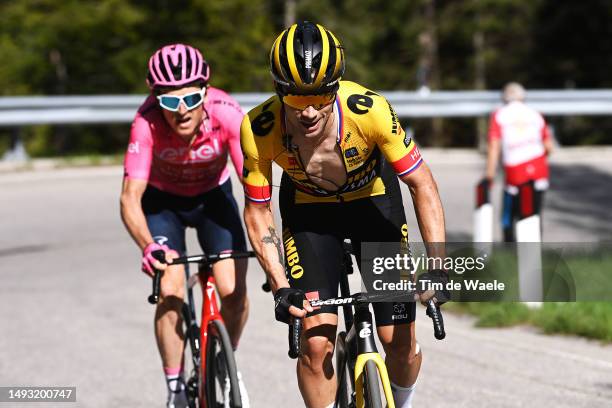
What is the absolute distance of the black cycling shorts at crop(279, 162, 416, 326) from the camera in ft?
15.9

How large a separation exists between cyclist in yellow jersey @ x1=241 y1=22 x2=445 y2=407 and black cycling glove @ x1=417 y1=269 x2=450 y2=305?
255 mm

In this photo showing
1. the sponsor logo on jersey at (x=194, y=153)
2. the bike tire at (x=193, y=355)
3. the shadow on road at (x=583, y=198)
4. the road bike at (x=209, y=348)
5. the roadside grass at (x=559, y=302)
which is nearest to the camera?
the road bike at (x=209, y=348)

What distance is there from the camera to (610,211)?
1391 centimetres

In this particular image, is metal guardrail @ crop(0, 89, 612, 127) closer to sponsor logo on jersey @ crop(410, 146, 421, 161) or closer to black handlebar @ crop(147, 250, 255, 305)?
black handlebar @ crop(147, 250, 255, 305)

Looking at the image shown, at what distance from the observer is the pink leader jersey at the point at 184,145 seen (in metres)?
5.82

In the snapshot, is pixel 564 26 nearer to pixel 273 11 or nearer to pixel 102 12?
pixel 273 11

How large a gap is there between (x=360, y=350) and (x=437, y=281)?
0.50m

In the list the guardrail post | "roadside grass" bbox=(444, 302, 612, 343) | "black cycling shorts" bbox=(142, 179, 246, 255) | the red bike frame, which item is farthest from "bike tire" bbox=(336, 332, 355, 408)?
the guardrail post

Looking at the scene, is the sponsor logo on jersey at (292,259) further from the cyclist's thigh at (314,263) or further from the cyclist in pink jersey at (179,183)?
the cyclist in pink jersey at (179,183)

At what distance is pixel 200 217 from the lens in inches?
245

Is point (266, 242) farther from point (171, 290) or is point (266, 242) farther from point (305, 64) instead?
point (171, 290)

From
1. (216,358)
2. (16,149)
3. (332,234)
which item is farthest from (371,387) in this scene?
(16,149)

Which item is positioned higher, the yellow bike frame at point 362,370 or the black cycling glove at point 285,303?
the black cycling glove at point 285,303

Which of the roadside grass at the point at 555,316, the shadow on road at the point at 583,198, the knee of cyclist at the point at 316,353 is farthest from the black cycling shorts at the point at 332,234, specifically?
the shadow on road at the point at 583,198
